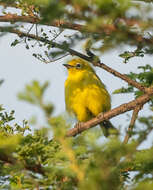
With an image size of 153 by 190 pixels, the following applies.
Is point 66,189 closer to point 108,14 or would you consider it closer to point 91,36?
point 91,36

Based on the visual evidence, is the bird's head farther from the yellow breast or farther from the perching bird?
the yellow breast

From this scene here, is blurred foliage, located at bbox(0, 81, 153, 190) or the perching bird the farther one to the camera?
the perching bird

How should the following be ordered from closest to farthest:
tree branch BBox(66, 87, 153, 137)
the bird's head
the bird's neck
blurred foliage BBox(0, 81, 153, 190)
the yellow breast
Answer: blurred foliage BBox(0, 81, 153, 190) < tree branch BBox(66, 87, 153, 137) < the yellow breast < the bird's neck < the bird's head

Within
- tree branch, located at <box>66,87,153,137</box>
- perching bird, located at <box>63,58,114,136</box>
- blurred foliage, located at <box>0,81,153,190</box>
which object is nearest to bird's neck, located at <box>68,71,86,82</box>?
perching bird, located at <box>63,58,114,136</box>

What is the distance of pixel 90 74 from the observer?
7719 mm

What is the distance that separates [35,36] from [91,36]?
2.65 meters

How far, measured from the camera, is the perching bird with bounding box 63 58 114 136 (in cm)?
699

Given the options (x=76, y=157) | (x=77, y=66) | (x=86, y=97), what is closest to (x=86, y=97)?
(x=86, y=97)

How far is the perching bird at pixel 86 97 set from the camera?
22.9 ft

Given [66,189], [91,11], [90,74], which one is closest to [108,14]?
[91,11]

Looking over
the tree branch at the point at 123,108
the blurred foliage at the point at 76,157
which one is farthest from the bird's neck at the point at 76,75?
the blurred foliage at the point at 76,157

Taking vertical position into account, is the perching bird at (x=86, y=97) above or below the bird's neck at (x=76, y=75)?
below

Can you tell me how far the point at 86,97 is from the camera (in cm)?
694

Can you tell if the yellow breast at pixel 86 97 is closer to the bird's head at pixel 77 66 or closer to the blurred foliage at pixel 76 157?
the bird's head at pixel 77 66
